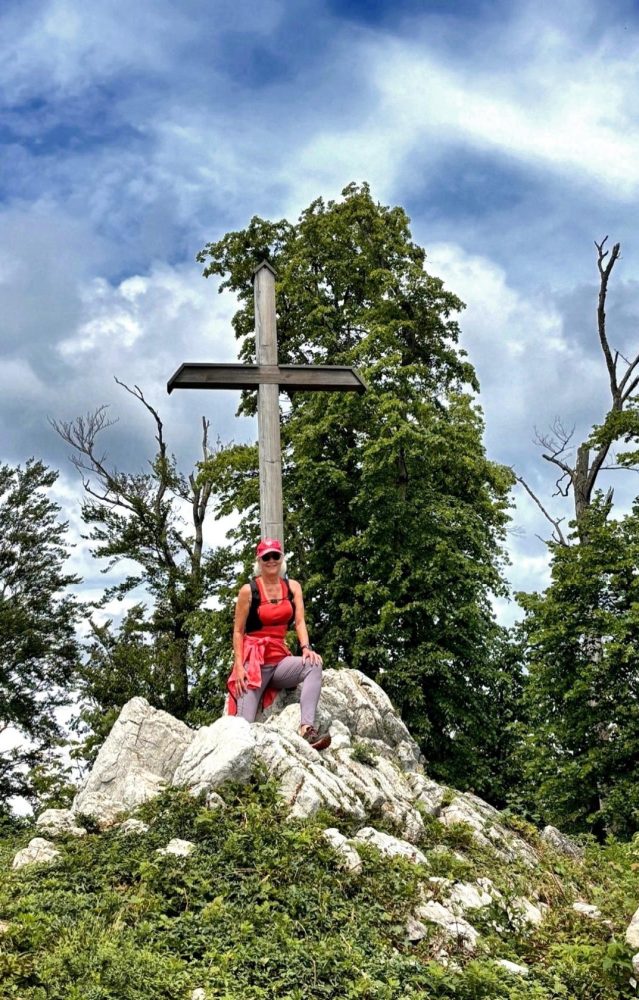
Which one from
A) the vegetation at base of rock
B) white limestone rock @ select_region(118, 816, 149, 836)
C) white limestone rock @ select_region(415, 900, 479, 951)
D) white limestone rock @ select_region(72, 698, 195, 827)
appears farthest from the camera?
white limestone rock @ select_region(72, 698, 195, 827)

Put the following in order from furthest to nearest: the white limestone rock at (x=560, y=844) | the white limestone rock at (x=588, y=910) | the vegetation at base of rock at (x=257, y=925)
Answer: the white limestone rock at (x=560, y=844), the white limestone rock at (x=588, y=910), the vegetation at base of rock at (x=257, y=925)

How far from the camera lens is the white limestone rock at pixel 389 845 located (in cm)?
673

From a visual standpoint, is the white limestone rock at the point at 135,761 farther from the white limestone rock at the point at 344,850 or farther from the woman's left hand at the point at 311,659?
the white limestone rock at the point at 344,850

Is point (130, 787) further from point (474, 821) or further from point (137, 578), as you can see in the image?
point (137, 578)

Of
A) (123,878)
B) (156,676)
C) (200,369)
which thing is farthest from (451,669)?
(123,878)

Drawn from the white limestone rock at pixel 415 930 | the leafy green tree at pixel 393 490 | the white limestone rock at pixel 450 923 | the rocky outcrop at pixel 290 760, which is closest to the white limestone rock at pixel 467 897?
the white limestone rock at pixel 450 923

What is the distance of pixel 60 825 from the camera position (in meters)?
7.57

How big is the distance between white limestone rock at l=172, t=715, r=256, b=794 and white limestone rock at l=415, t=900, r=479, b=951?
6.06 ft

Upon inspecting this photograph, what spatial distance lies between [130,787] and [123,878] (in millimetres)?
2451

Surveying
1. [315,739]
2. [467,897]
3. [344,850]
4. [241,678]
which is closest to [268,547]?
[241,678]

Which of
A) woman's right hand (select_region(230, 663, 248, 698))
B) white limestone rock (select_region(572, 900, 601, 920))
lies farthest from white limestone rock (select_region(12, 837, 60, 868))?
white limestone rock (select_region(572, 900, 601, 920))

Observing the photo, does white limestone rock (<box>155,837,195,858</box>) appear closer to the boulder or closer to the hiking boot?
the boulder

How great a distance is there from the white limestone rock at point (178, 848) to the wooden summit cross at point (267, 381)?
13.6 feet

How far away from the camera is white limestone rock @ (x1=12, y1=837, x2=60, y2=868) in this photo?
6801 mm
